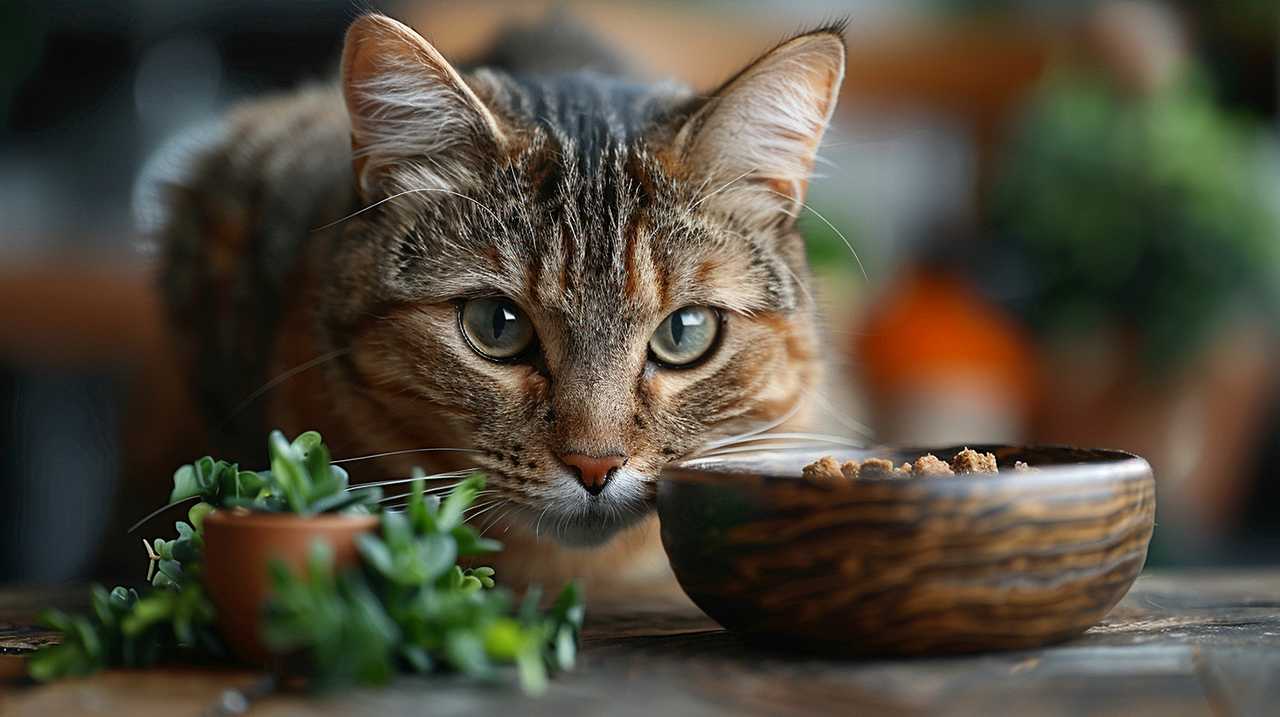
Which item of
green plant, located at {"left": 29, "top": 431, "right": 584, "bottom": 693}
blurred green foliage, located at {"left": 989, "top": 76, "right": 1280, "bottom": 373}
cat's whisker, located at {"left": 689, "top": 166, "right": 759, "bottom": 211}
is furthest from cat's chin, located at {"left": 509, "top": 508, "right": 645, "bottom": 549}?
blurred green foliage, located at {"left": 989, "top": 76, "right": 1280, "bottom": 373}

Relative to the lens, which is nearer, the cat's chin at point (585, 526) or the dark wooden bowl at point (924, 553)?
the dark wooden bowl at point (924, 553)

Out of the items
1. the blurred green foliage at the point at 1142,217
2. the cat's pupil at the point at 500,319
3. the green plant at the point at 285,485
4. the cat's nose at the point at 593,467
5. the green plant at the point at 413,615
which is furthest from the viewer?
the blurred green foliage at the point at 1142,217

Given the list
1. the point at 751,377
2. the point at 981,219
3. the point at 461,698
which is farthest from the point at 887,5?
the point at 461,698

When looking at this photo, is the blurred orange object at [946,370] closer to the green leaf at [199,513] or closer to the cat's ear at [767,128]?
the cat's ear at [767,128]

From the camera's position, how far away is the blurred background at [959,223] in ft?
10.4

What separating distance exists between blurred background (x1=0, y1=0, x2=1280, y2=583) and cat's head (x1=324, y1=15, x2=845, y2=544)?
151 cm

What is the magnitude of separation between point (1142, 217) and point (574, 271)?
2517mm

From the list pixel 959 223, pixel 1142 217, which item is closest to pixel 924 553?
pixel 1142 217

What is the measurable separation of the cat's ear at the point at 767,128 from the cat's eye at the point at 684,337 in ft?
0.39

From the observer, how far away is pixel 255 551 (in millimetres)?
776

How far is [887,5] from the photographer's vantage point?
4.04 m

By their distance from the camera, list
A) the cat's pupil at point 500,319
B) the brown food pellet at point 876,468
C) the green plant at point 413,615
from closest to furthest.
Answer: the green plant at point 413,615 < the brown food pellet at point 876,468 < the cat's pupil at point 500,319

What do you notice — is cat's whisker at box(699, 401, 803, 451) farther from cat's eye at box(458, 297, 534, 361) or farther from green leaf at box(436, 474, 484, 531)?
green leaf at box(436, 474, 484, 531)

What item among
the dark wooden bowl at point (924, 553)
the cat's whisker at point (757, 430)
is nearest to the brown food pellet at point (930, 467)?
the dark wooden bowl at point (924, 553)
